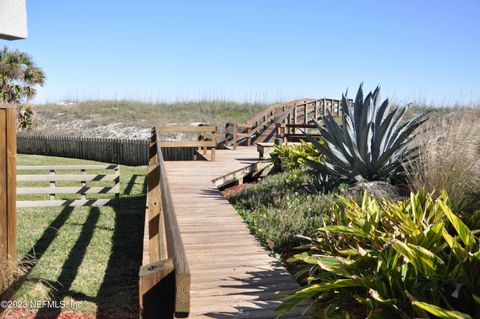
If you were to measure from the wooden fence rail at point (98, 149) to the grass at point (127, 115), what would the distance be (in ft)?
19.2

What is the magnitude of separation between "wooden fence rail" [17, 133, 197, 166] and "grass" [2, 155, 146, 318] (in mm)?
8810

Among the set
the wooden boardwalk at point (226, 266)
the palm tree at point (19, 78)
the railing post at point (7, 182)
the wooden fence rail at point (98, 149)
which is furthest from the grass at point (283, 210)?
the palm tree at point (19, 78)

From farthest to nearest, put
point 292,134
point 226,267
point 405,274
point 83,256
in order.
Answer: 1. point 292,134
2. point 83,256
3. point 226,267
4. point 405,274

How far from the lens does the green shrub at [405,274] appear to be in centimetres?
243

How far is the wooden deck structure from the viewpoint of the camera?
3.48 metres

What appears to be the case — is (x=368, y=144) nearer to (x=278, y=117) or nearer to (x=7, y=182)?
(x=7, y=182)

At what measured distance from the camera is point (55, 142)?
23047 mm

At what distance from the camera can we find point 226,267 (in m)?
4.31

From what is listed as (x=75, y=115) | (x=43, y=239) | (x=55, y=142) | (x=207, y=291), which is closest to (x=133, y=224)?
(x=43, y=239)

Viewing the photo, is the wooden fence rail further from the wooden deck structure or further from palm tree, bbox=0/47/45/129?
the wooden deck structure

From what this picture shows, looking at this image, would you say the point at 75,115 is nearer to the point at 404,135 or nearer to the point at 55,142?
the point at 55,142

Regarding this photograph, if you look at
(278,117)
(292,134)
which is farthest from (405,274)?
(278,117)

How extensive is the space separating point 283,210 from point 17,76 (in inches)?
856

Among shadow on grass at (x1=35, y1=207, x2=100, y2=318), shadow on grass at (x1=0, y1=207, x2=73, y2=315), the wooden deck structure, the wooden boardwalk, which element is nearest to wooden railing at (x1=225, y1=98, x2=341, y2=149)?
shadow on grass at (x1=0, y1=207, x2=73, y2=315)
